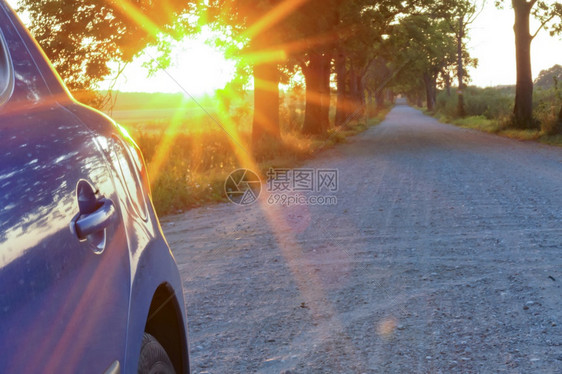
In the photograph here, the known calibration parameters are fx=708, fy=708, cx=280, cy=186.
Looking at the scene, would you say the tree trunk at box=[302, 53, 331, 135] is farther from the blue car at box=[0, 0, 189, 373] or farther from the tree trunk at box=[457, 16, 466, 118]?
the blue car at box=[0, 0, 189, 373]

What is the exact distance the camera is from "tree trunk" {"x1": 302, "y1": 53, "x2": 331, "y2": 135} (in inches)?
1181

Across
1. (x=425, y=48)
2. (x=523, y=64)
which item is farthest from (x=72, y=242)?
(x=425, y=48)

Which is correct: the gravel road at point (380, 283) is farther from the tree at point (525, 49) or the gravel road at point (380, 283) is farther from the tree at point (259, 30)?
the tree at point (525, 49)

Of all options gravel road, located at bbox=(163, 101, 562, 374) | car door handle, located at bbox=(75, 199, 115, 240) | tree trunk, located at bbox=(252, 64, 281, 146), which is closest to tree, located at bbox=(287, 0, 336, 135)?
tree trunk, located at bbox=(252, 64, 281, 146)

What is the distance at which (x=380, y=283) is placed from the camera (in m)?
5.81

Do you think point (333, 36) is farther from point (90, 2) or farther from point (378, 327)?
point (378, 327)

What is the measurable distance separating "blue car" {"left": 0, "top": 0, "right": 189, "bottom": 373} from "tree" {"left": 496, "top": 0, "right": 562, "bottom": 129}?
1057 inches

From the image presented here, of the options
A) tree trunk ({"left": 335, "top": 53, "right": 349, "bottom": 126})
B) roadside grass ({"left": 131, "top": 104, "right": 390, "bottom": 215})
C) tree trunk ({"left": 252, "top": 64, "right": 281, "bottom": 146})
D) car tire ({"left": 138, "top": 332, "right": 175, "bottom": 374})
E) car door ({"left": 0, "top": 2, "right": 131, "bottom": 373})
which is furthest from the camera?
tree trunk ({"left": 335, "top": 53, "right": 349, "bottom": 126})

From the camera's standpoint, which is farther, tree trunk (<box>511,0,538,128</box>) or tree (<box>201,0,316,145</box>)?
tree trunk (<box>511,0,538,128</box>)

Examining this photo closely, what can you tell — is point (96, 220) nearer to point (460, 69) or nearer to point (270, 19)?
point (270, 19)

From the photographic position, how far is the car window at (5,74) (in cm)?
181

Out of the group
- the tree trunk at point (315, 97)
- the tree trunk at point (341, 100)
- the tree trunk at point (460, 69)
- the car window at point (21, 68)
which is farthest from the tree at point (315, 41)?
the car window at point (21, 68)

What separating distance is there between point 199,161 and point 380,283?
432 inches

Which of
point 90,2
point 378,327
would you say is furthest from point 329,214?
point 90,2
